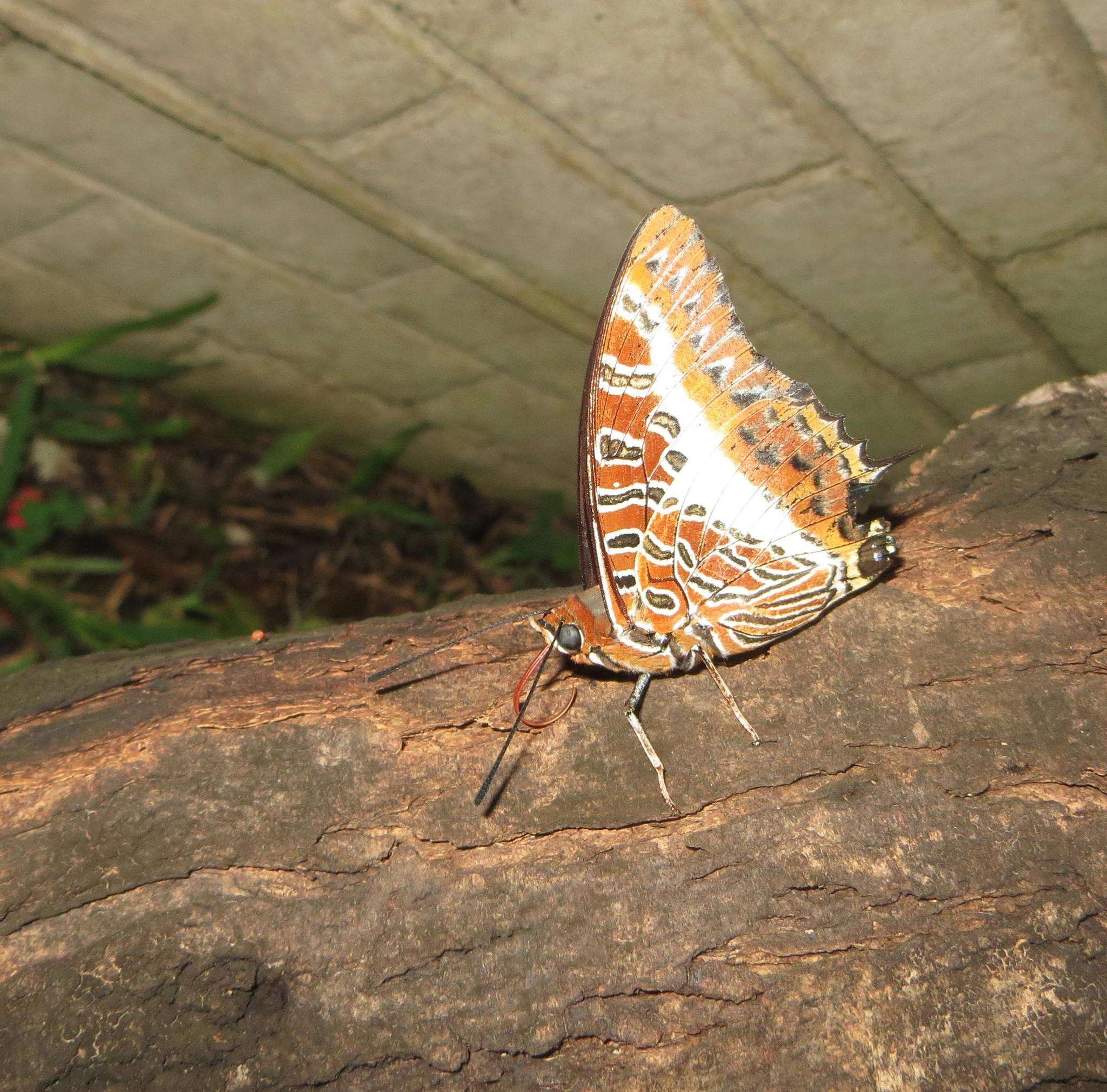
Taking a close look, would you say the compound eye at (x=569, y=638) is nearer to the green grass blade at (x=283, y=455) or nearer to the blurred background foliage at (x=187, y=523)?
the blurred background foliage at (x=187, y=523)

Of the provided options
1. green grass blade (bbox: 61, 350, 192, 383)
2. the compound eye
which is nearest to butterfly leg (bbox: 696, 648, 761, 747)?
the compound eye

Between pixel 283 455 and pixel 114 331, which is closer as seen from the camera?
pixel 114 331

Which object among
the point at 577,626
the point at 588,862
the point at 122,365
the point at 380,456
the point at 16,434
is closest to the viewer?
the point at 588,862

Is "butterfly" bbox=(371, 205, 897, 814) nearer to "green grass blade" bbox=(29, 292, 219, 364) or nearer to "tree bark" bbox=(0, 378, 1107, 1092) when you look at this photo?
"tree bark" bbox=(0, 378, 1107, 1092)

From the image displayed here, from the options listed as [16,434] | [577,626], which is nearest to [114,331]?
[16,434]

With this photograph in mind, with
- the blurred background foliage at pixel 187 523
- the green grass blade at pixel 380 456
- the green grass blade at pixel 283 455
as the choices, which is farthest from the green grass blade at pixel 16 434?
the green grass blade at pixel 380 456

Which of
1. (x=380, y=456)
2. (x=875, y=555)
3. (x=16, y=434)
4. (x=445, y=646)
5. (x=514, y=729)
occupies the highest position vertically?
(x=380, y=456)

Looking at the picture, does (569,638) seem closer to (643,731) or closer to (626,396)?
(643,731)
